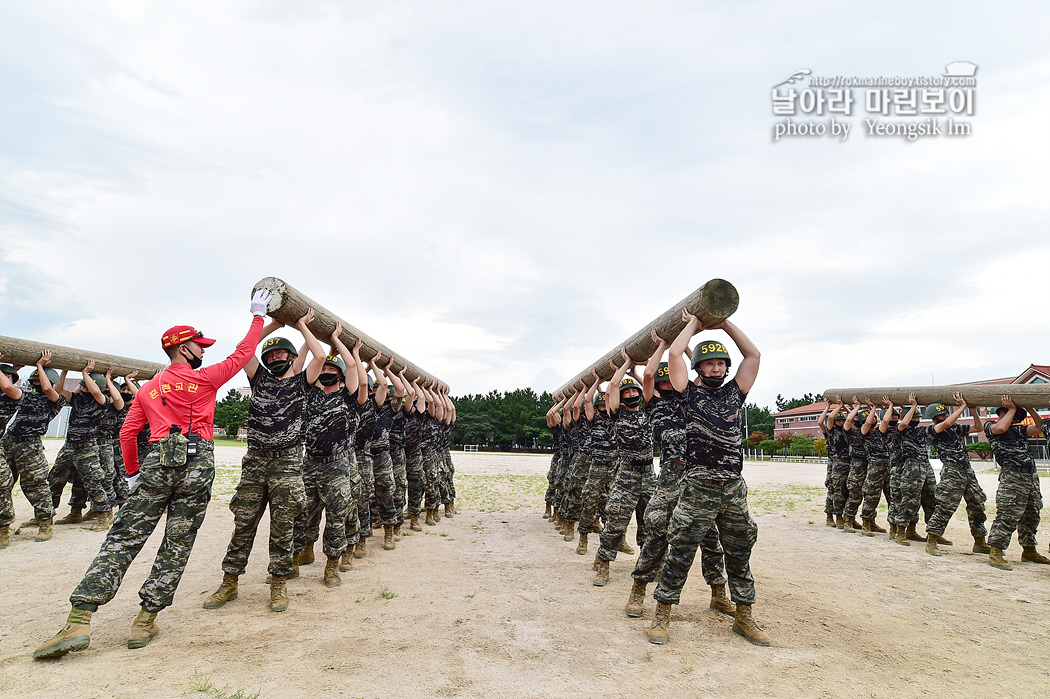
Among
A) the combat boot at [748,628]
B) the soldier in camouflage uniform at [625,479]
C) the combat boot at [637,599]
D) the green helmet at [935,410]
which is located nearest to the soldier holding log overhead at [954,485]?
the green helmet at [935,410]

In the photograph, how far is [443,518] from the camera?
1392 centimetres

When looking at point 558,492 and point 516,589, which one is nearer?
point 516,589

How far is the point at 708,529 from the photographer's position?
5.36 metres

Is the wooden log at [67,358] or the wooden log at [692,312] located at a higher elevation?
the wooden log at [692,312]

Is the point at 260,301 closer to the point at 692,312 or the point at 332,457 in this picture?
the point at 332,457

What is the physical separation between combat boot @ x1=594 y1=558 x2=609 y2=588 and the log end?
3.99 meters

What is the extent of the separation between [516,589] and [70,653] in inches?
175

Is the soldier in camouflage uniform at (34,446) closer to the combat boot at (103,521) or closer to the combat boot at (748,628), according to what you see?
the combat boot at (103,521)

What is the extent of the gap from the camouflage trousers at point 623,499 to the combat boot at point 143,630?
5103 mm

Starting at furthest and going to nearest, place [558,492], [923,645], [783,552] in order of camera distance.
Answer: [558,492] → [783,552] → [923,645]

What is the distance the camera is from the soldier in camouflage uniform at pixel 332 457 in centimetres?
715

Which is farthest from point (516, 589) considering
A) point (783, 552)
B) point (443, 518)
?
point (443, 518)

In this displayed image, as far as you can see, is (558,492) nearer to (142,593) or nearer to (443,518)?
(443,518)


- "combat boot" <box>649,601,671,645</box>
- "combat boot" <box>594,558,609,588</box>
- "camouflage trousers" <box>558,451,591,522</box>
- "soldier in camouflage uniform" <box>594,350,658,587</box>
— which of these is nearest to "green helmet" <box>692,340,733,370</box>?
"soldier in camouflage uniform" <box>594,350,658,587</box>
